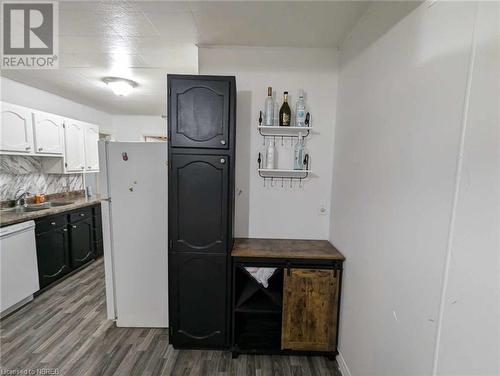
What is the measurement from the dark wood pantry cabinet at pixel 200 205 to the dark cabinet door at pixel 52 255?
1987 mm

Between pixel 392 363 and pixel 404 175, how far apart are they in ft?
3.26

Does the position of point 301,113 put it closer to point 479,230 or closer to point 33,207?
point 479,230

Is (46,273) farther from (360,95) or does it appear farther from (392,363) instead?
(360,95)

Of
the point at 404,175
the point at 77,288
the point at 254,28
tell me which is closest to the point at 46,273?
the point at 77,288

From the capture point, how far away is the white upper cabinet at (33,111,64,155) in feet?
9.68

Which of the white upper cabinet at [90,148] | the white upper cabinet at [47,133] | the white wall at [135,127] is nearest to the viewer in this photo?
the white upper cabinet at [47,133]

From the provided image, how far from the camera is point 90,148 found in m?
3.96

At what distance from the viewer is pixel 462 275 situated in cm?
81

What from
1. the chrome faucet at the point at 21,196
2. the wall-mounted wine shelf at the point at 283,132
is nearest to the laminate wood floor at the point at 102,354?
the chrome faucet at the point at 21,196

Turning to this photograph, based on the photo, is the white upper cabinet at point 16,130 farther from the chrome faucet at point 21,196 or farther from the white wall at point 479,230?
the white wall at point 479,230

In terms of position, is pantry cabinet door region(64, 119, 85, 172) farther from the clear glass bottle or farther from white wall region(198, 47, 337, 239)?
the clear glass bottle

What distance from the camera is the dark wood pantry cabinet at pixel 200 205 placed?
5.82ft

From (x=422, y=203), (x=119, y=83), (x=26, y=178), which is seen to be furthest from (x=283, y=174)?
(x=26, y=178)

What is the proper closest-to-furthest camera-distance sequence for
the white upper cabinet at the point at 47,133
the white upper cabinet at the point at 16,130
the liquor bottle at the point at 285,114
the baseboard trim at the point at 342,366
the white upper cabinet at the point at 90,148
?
the baseboard trim at the point at 342,366 → the liquor bottle at the point at 285,114 → the white upper cabinet at the point at 16,130 → the white upper cabinet at the point at 47,133 → the white upper cabinet at the point at 90,148
